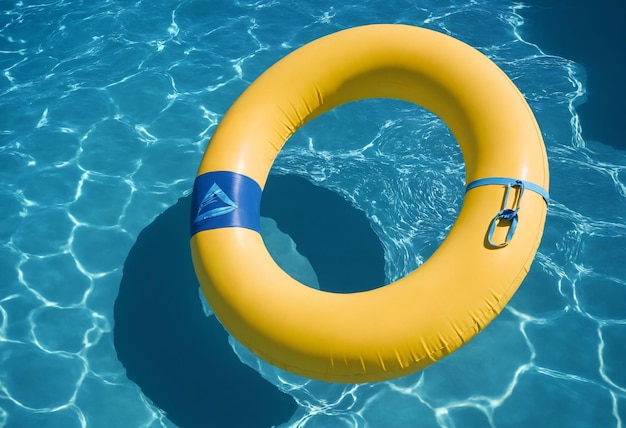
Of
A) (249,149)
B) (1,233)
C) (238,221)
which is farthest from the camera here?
(1,233)

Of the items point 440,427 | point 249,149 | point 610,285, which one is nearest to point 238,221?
point 249,149

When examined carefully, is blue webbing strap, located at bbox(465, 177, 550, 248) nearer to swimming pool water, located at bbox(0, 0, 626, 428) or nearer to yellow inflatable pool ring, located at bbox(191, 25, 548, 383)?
yellow inflatable pool ring, located at bbox(191, 25, 548, 383)

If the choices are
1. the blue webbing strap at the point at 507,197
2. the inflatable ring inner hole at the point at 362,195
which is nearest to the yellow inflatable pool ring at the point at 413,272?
the blue webbing strap at the point at 507,197

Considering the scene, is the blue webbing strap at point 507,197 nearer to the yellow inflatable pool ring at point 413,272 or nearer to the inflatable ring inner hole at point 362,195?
the yellow inflatable pool ring at point 413,272

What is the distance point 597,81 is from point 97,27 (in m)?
6.47

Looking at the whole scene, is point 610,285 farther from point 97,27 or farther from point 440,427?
point 97,27

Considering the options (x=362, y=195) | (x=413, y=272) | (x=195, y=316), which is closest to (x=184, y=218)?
(x=195, y=316)

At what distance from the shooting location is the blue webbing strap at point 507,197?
481 cm

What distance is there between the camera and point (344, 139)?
7586mm

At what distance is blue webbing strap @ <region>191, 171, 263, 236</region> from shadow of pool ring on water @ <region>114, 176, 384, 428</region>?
1.26 metres

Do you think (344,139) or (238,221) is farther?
(344,139)

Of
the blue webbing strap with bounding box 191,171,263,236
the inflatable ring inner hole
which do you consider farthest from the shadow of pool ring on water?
the blue webbing strap with bounding box 191,171,263,236

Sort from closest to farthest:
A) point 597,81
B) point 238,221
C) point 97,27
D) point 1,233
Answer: point 238,221
point 1,233
point 597,81
point 97,27

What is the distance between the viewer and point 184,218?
688cm
